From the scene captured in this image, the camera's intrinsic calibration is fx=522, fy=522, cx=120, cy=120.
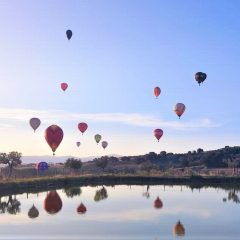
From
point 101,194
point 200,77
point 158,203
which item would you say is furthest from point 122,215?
point 200,77

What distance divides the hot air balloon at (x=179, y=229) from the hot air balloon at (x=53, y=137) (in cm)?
2603

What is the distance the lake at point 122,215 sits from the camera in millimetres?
28375

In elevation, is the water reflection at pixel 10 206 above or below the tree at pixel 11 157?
below

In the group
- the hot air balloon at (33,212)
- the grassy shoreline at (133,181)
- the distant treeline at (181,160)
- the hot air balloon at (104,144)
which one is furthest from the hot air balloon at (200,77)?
the distant treeline at (181,160)

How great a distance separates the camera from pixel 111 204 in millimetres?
44156

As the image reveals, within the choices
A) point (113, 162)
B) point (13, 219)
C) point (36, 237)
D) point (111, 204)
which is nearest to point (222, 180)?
point (111, 204)

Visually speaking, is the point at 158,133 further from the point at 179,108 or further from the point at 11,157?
the point at 11,157

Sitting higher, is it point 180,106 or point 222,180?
point 180,106

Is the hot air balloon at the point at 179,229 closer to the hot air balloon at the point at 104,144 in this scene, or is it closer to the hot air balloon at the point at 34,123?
the hot air balloon at the point at 34,123

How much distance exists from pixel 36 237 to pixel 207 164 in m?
94.6

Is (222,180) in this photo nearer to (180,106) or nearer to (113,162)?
(180,106)

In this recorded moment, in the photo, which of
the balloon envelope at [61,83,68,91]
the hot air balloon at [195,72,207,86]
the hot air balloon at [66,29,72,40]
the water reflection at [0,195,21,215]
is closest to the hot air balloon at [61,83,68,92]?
the balloon envelope at [61,83,68,91]

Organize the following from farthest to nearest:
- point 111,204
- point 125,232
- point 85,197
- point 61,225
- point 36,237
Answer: point 85,197, point 111,204, point 61,225, point 125,232, point 36,237

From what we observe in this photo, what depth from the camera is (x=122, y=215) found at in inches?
1431
